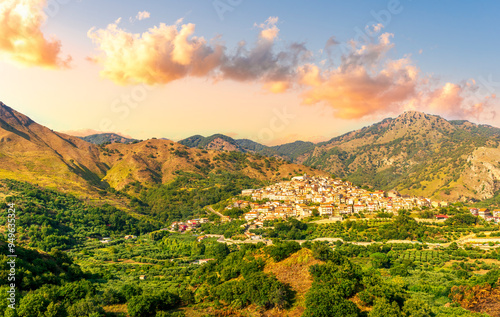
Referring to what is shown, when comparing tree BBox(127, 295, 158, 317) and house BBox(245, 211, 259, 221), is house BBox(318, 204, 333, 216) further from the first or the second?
tree BBox(127, 295, 158, 317)

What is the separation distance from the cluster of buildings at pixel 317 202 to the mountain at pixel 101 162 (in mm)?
47129

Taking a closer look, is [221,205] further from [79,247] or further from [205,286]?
[205,286]

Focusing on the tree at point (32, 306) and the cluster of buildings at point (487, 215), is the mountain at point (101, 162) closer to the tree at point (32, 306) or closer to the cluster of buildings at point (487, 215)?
the cluster of buildings at point (487, 215)

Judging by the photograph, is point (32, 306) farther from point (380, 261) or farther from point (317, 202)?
point (317, 202)

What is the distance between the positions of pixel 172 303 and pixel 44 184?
321 feet

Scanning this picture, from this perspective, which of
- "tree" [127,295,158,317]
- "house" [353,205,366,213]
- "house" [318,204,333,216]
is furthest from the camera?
"house" [353,205,366,213]

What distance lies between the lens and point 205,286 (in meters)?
35.5

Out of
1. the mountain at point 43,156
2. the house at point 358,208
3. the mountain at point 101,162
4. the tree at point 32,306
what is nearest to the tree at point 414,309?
the tree at point 32,306

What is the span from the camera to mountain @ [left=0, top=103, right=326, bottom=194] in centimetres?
12175

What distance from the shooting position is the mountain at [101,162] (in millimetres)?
→ 121750

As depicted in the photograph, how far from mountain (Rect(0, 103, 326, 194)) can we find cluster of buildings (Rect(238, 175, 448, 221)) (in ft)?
155

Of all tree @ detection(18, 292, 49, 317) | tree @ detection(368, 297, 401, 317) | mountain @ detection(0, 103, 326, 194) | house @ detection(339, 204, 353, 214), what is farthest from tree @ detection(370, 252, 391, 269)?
mountain @ detection(0, 103, 326, 194)

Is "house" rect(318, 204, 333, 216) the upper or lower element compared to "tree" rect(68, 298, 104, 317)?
upper

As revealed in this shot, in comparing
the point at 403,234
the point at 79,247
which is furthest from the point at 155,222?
the point at 403,234
